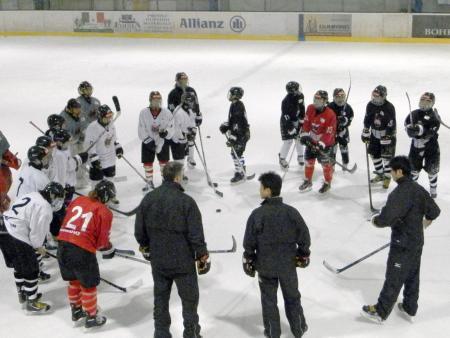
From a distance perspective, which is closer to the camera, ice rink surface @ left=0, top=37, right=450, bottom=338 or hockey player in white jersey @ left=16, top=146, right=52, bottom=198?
ice rink surface @ left=0, top=37, right=450, bottom=338

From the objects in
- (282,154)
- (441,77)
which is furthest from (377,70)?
(282,154)

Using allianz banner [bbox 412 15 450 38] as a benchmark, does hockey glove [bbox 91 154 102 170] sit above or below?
below

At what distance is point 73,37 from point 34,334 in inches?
571

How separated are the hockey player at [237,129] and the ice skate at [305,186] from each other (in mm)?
688

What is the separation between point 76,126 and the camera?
21.0 ft

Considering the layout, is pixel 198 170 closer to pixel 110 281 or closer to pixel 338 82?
pixel 110 281

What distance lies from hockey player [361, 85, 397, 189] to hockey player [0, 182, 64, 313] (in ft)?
11.2

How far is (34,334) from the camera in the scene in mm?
4020

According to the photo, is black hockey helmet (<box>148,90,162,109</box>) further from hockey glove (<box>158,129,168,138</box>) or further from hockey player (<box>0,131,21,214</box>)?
hockey player (<box>0,131,21,214</box>)

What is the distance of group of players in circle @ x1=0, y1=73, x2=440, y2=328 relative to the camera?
392 centimetres

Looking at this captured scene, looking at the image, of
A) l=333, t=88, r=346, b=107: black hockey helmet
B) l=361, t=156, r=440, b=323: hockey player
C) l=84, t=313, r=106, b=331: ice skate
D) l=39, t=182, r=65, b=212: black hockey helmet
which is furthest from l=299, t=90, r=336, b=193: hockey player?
l=84, t=313, r=106, b=331: ice skate

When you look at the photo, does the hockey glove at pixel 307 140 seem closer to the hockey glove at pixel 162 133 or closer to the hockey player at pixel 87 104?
the hockey glove at pixel 162 133

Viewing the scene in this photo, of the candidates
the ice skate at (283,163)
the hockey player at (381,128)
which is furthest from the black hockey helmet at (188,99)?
the hockey player at (381,128)

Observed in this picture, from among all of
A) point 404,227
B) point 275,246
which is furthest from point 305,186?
point 275,246
